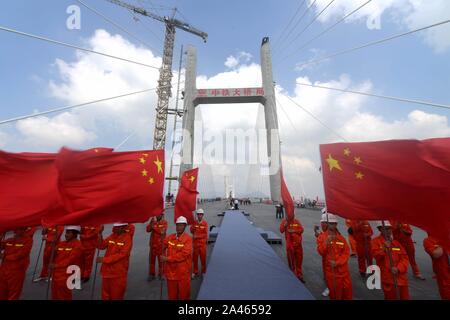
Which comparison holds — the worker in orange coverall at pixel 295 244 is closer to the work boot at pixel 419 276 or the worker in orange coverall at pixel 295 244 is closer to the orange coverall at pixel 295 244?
the orange coverall at pixel 295 244

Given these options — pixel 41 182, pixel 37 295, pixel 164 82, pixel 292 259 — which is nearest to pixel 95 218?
pixel 41 182

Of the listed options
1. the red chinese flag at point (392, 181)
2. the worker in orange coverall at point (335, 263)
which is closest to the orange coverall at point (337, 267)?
the worker in orange coverall at point (335, 263)

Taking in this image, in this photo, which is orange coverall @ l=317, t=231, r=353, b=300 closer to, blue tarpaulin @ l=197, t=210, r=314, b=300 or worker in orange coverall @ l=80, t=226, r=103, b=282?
blue tarpaulin @ l=197, t=210, r=314, b=300

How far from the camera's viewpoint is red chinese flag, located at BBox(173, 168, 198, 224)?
462 centimetres

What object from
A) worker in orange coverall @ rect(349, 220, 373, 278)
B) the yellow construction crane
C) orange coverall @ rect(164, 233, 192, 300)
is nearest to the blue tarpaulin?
orange coverall @ rect(164, 233, 192, 300)

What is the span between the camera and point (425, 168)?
2717 millimetres

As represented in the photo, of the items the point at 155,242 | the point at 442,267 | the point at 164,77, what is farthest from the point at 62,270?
the point at 164,77

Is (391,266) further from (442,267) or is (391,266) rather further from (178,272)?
(178,272)

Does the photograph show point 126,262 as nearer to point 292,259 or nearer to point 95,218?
point 95,218

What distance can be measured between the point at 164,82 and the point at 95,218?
33.5 meters

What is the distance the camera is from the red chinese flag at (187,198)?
4.62m

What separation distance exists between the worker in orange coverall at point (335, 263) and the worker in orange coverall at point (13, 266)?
532 centimetres

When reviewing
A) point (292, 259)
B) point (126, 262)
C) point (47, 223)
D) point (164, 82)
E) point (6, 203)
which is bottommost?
point (292, 259)

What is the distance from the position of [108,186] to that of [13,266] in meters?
2.39
